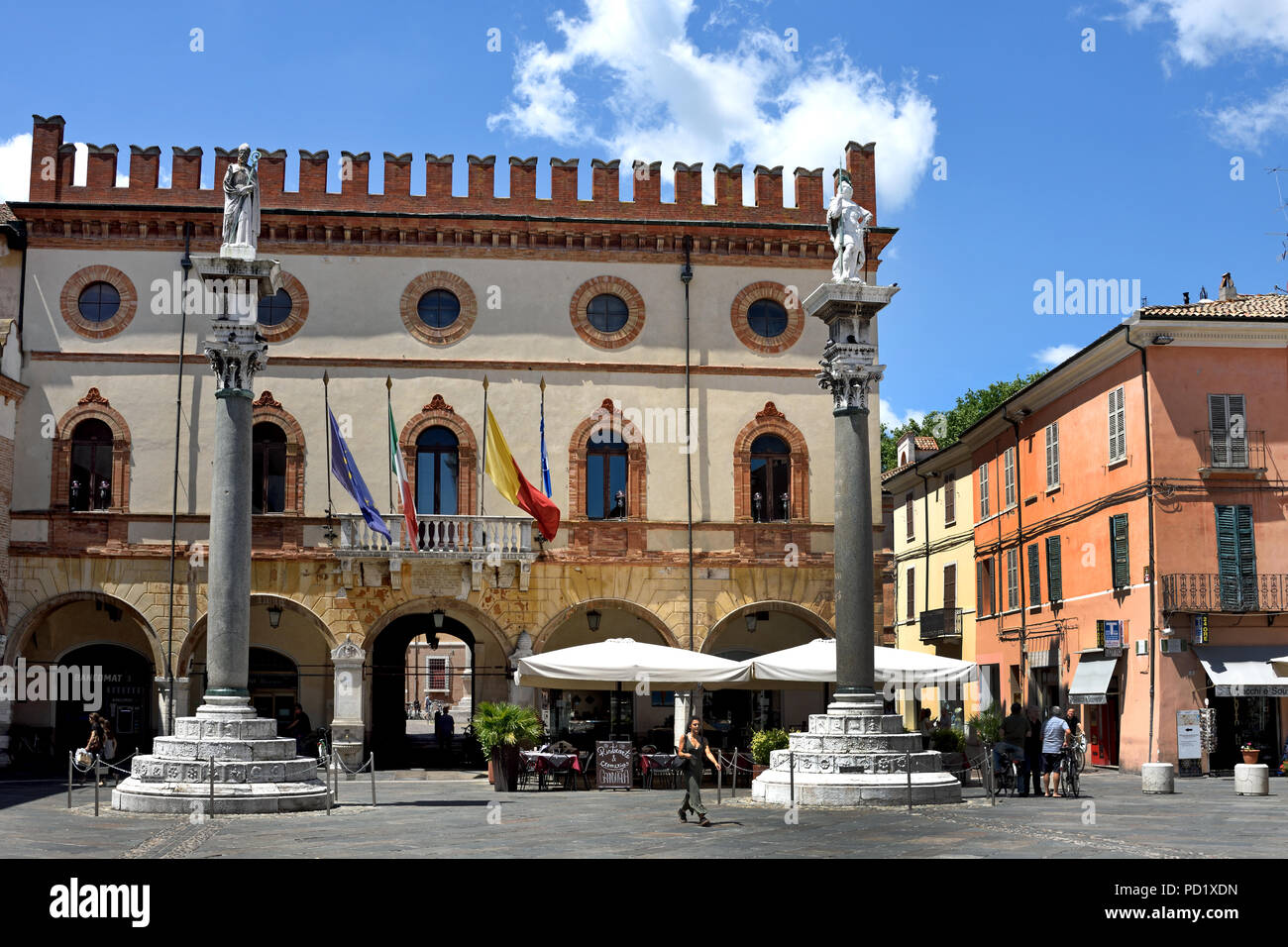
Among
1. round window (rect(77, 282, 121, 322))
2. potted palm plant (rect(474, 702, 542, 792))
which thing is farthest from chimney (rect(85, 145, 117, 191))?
potted palm plant (rect(474, 702, 542, 792))

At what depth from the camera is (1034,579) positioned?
35188 millimetres

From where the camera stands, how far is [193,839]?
48.1 feet

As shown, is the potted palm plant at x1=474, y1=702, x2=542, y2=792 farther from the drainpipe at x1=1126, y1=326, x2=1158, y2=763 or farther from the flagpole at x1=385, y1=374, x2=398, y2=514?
the drainpipe at x1=1126, y1=326, x2=1158, y2=763

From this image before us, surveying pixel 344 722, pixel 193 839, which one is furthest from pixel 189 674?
pixel 193 839

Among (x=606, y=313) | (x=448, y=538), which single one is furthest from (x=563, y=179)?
(x=448, y=538)

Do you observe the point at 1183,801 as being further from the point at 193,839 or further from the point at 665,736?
the point at 193,839

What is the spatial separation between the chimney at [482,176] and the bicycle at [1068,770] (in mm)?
17128

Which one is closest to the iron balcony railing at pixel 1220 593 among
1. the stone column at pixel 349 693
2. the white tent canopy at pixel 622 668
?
the white tent canopy at pixel 622 668

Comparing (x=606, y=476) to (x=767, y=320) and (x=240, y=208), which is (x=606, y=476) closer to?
(x=767, y=320)

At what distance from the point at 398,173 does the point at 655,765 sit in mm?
14816

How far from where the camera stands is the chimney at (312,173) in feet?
100

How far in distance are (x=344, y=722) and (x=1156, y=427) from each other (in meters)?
17.8

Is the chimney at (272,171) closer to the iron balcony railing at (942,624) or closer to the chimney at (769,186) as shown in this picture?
the chimney at (769,186)

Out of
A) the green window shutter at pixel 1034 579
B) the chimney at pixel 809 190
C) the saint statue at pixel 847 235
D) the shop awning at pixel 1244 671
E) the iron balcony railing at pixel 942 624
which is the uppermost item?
the chimney at pixel 809 190
